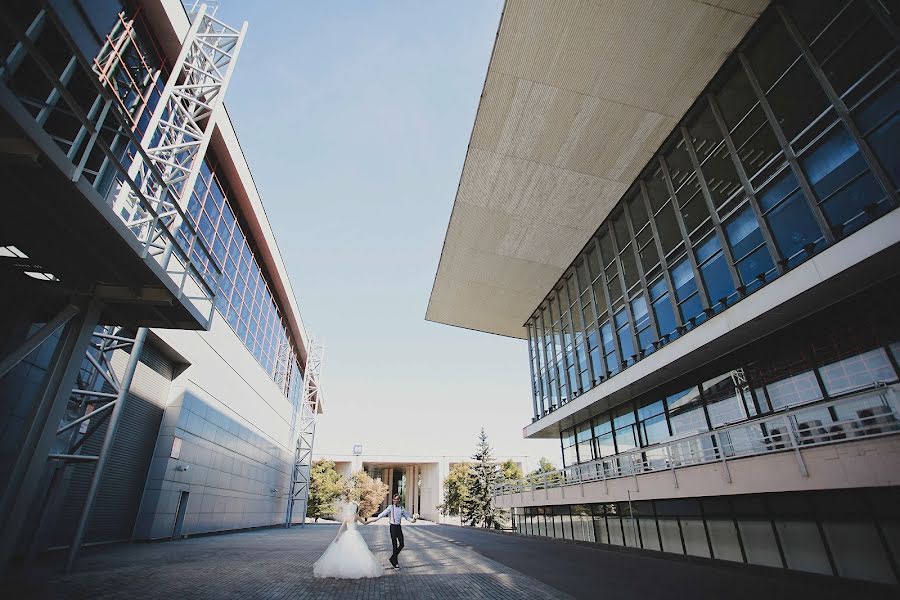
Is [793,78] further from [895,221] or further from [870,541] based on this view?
[870,541]

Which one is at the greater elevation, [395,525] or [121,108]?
[121,108]

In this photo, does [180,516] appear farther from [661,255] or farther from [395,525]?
[661,255]

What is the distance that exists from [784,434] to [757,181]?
280 inches

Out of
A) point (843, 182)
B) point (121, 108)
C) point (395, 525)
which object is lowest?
point (395, 525)

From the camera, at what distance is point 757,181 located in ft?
40.4

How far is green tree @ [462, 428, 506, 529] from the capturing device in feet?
134

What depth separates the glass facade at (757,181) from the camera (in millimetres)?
9500

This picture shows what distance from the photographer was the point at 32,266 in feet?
22.9

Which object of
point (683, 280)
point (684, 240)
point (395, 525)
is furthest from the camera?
point (683, 280)

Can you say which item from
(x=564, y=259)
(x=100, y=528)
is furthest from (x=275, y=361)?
(x=564, y=259)

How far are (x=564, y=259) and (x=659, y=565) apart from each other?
14.3 m

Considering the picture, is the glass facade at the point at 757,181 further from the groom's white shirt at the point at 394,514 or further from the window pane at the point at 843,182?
the groom's white shirt at the point at 394,514

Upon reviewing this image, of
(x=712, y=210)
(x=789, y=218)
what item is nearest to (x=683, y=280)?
(x=712, y=210)

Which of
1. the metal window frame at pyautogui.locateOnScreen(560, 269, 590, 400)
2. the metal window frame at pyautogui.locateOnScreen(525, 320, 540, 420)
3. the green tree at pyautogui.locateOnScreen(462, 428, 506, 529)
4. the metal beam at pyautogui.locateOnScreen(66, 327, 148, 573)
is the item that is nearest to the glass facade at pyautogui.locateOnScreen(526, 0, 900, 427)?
the metal window frame at pyautogui.locateOnScreen(560, 269, 590, 400)
